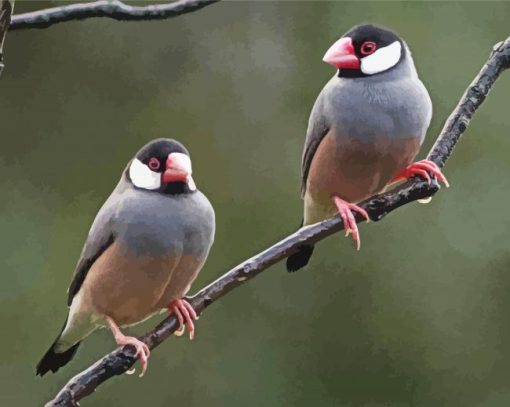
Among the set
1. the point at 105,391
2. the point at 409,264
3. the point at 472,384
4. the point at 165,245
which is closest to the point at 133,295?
the point at 165,245

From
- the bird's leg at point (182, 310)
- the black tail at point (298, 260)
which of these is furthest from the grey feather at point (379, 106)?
the bird's leg at point (182, 310)

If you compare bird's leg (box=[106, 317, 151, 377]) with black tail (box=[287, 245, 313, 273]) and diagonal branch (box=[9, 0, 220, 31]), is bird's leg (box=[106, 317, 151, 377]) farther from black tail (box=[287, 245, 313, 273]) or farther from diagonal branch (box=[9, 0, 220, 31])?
diagonal branch (box=[9, 0, 220, 31])

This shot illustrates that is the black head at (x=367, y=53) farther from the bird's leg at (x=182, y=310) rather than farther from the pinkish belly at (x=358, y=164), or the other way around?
the bird's leg at (x=182, y=310)

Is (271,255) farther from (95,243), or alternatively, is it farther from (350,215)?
(95,243)

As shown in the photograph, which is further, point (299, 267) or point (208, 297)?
point (299, 267)

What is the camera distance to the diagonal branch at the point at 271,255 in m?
1.19

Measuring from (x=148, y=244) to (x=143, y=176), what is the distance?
9cm

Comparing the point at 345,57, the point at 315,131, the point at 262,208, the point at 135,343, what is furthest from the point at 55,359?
the point at 345,57

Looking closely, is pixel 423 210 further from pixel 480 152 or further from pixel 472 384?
pixel 472 384

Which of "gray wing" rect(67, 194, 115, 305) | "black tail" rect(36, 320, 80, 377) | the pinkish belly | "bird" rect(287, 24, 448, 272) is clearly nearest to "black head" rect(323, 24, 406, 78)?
"bird" rect(287, 24, 448, 272)

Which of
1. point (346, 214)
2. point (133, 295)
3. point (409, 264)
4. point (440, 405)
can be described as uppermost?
point (346, 214)

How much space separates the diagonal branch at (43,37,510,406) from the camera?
3.90 ft

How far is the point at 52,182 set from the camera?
145 cm

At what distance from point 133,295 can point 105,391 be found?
0.79 feet
